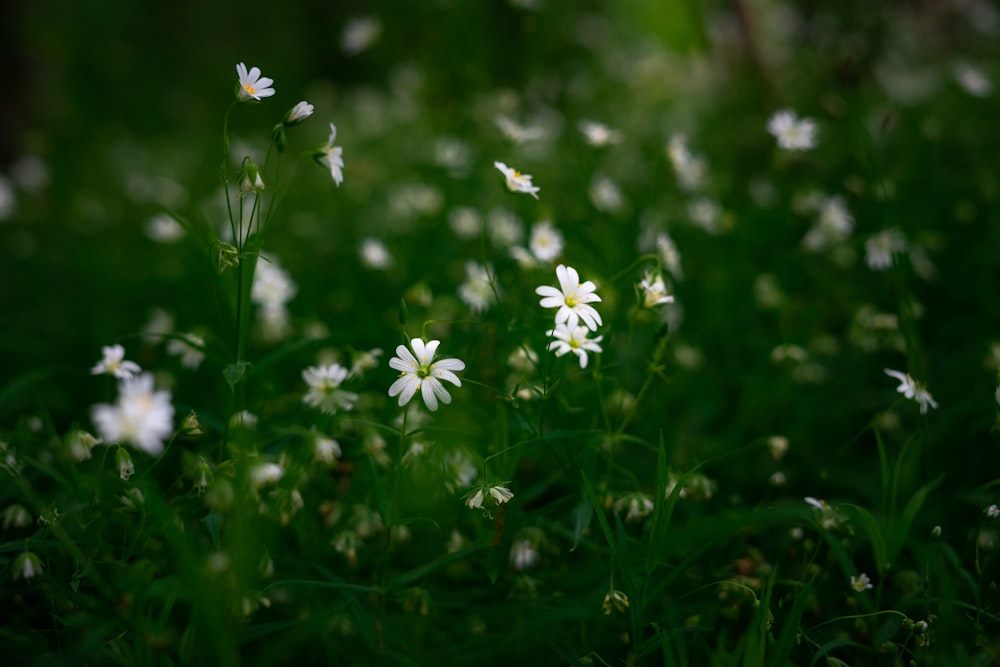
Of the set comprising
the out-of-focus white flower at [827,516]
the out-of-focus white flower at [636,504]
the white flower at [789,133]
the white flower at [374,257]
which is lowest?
the out-of-focus white flower at [827,516]

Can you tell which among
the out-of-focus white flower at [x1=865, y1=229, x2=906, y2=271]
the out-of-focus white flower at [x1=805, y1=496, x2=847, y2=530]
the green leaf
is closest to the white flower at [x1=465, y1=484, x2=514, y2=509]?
A: the green leaf

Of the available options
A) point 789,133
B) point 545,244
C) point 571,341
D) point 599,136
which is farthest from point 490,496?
point 789,133

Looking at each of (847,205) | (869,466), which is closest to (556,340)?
(869,466)

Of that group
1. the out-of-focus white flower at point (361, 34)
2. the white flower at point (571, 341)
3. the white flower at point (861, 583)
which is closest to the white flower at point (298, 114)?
the white flower at point (571, 341)

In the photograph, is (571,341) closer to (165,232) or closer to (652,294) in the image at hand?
(652,294)

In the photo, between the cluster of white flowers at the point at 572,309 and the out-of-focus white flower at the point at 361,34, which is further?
the out-of-focus white flower at the point at 361,34

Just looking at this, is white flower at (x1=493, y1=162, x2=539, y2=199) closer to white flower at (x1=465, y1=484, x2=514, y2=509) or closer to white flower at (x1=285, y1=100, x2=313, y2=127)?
white flower at (x1=285, y1=100, x2=313, y2=127)

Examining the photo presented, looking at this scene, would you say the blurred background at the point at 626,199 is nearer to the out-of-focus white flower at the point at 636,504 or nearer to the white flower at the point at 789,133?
the white flower at the point at 789,133
